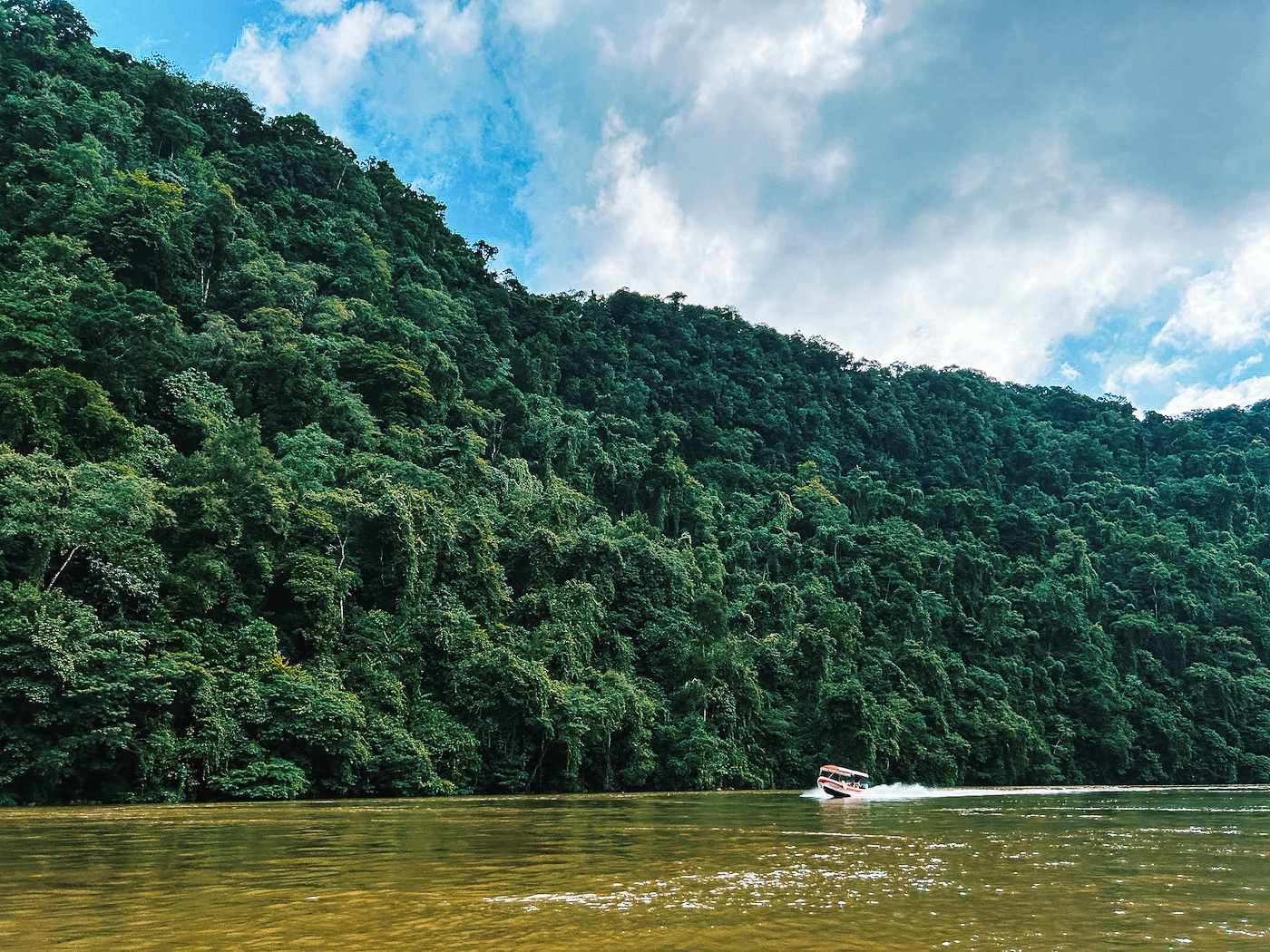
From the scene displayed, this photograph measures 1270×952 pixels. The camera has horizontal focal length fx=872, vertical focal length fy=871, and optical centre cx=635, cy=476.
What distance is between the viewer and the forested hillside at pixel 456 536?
86.9ft

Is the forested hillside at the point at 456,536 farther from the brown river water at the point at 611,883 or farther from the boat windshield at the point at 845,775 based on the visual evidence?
the brown river water at the point at 611,883

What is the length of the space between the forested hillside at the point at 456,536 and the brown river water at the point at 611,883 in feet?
→ 25.3

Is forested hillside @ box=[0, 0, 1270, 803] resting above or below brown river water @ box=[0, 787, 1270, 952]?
above

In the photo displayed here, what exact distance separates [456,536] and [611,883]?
29.4 meters

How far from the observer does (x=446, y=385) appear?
56938 millimetres

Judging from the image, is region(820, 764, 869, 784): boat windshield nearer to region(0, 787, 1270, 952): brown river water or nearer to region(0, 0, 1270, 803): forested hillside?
region(0, 0, 1270, 803): forested hillside

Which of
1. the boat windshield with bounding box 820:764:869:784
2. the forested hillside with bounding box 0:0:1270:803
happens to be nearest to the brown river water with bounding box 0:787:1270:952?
the forested hillside with bounding box 0:0:1270:803

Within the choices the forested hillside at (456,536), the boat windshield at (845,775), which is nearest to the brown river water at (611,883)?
the forested hillside at (456,536)

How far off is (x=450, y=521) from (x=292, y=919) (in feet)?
101

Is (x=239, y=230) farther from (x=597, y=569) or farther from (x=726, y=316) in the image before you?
(x=726, y=316)

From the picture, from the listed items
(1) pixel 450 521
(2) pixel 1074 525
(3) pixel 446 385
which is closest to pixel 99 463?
(1) pixel 450 521

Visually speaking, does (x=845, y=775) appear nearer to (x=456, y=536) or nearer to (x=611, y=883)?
(x=456, y=536)

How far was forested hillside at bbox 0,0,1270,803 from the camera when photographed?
26484 millimetres

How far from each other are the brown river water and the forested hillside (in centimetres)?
772
